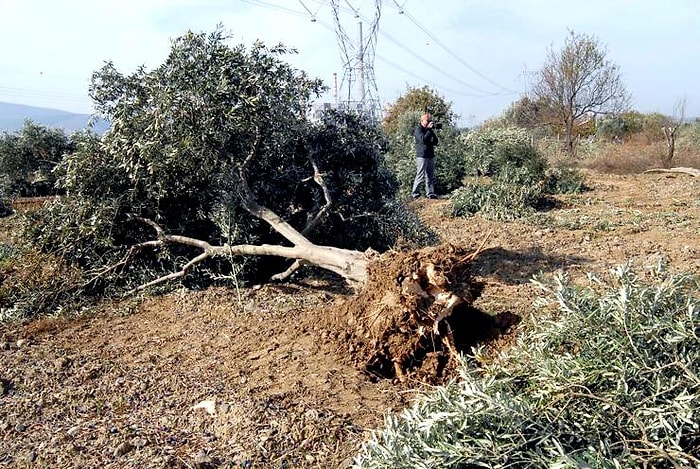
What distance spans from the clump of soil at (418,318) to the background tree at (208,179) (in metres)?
0.91

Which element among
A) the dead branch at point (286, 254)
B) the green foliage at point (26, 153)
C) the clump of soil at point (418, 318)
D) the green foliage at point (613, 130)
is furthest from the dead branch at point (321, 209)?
the green foliage at point (613, 130)

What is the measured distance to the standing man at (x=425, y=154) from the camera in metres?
10.9

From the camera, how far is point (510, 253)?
6.57 metres

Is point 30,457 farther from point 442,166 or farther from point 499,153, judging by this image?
point 442,166

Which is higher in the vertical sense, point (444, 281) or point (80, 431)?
point (444, 281)

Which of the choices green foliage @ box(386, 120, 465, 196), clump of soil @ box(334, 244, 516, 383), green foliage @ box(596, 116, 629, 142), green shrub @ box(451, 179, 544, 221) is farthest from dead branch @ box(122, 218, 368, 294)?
green foliage @ box(596, 116, 629, 142)

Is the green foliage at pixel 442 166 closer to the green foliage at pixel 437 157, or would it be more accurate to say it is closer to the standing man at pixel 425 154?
the green foliage at pixel 437 157

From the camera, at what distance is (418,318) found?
140 inches

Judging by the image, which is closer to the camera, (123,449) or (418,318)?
(123,449)

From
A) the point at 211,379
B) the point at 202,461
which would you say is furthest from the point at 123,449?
the point at 211,379

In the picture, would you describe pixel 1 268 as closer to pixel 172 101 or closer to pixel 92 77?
pixel 92 77

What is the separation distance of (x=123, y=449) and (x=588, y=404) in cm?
223

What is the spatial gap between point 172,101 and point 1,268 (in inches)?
120

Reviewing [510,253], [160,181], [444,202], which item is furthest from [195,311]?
[444,202]
